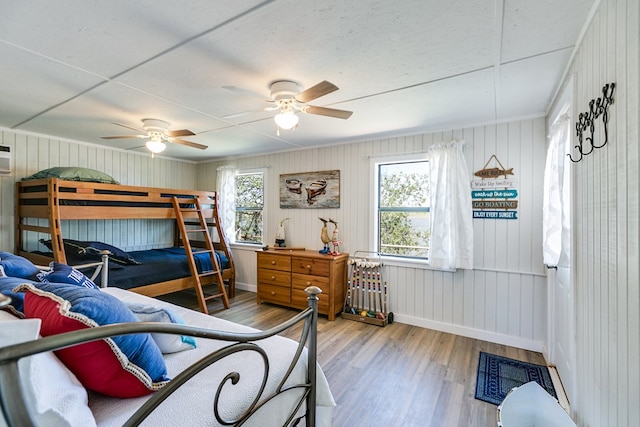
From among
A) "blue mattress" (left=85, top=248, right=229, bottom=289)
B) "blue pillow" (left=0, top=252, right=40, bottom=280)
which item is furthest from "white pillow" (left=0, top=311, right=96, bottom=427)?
"blue mattress" (left=85, top=248, right=229, bottom=289)

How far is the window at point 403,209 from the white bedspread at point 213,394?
2.47 m

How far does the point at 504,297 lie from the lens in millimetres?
2994

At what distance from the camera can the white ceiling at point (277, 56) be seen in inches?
54.7

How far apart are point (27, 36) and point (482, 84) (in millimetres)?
2901

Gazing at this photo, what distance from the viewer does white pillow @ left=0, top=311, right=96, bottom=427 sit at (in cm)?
61

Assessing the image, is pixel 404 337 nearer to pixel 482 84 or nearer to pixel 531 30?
pixel 482 84

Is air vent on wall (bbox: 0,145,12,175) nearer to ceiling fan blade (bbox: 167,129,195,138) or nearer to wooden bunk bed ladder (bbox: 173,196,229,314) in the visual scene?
wooden bunk bed ladder (bbox: 173,196,229,314)

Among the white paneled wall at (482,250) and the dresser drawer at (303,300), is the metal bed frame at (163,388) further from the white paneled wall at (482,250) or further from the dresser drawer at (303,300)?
the white paneled wall at (482,250)

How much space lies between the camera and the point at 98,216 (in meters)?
3.32

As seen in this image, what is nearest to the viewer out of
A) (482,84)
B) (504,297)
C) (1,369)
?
(1,369)

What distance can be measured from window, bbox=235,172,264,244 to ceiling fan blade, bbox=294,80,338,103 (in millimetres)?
3007

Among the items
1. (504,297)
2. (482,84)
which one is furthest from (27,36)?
(504,297)

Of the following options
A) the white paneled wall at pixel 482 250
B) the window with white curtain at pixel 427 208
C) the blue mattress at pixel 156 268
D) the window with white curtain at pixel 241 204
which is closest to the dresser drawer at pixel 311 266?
the white paneled wall at pixel 482 250

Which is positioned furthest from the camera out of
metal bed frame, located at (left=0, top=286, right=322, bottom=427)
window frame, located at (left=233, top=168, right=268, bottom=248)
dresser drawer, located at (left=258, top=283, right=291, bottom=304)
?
window frame, located at (left=233, top=168, right=268, bottom=248)
